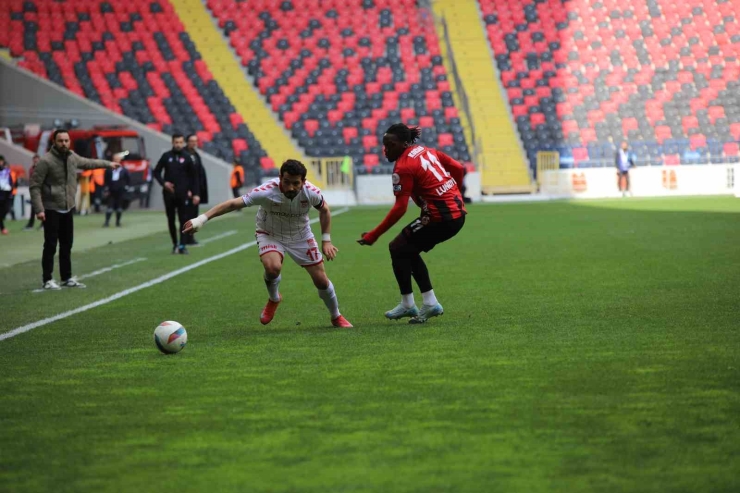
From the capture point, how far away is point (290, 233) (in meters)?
10.1

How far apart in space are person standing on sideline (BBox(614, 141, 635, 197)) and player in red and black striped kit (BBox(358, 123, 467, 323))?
94.0ft

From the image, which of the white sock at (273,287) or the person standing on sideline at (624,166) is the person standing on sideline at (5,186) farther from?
the person standing on sideline at (624,166)

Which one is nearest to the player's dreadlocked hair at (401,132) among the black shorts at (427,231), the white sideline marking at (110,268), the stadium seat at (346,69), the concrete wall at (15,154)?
the black shorts at (427,231)

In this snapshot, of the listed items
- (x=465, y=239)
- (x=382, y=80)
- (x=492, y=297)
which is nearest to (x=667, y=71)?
(x=382, y=80)

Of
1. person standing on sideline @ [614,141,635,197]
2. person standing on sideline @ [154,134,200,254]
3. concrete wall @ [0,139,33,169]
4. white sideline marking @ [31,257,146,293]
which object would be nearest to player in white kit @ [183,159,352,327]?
white sideline marking @ [31,257,146,293]

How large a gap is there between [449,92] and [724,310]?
33151 millimetres

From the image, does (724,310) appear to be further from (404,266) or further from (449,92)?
(449,92)

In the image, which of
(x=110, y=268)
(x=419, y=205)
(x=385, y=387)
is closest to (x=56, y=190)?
(x=110, y=268)

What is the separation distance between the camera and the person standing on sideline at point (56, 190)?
45.6 ft

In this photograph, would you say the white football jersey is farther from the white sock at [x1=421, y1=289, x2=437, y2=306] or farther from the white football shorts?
the white sock at [x1=421, y1=289, x2=437, y2=306]

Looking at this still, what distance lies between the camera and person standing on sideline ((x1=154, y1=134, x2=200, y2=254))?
20.1 metres

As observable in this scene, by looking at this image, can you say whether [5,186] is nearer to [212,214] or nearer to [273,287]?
[273,287]

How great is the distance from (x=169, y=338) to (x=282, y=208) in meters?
1.80

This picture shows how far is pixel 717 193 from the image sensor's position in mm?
38406
